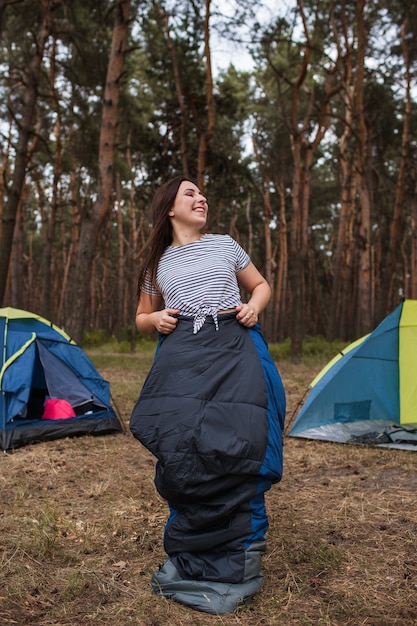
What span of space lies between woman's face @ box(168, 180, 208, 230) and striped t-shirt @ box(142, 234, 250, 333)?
0.10 metres

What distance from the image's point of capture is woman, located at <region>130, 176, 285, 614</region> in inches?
93.0

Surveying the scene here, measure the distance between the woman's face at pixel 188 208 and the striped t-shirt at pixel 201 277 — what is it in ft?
0.32

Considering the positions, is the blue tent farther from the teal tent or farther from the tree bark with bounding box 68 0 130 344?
Answer: the tree bark with bounding box 68 0 130 344

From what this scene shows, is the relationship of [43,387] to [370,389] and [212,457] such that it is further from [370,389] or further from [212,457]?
[212,457]

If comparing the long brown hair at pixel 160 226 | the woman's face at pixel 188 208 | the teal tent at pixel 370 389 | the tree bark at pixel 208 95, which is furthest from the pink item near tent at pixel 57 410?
the tree bark at pixel 208 95

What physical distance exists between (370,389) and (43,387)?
337cm

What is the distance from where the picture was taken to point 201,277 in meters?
2.64

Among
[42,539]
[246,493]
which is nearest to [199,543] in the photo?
[246,493]

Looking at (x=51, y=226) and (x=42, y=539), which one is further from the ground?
(x=51, y=226)

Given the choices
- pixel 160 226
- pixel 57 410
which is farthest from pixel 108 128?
pixel 160 226

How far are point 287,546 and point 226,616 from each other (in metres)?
0.83

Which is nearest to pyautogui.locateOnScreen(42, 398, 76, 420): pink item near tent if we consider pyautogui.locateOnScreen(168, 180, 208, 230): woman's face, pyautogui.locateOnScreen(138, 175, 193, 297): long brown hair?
pyautogui.locateOnScreen(138, 175, 193, 297): long brown hair

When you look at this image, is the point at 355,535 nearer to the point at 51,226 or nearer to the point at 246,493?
the point at 246,493

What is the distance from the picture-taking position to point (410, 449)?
17.0 feet
